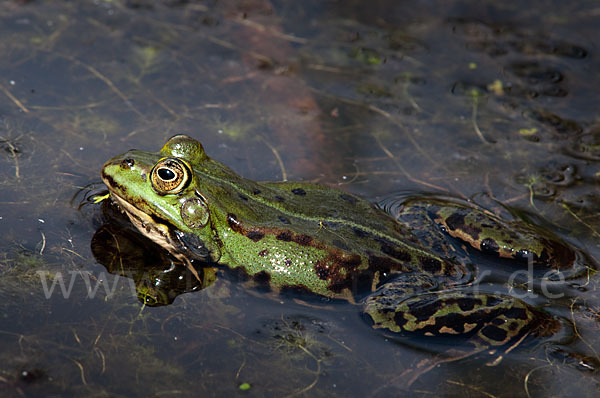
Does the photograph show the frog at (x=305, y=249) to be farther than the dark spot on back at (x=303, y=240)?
No

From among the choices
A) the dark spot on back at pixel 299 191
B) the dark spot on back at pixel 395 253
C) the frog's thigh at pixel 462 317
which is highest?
the dark spot on back at pixel 299 191

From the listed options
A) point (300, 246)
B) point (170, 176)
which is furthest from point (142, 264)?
point (300, 246)

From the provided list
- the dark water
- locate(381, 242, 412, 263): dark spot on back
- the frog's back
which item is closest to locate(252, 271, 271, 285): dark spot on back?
the frog's back

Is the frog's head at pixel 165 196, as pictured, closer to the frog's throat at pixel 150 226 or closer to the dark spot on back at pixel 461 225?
the frog's throat at pixel 150 226

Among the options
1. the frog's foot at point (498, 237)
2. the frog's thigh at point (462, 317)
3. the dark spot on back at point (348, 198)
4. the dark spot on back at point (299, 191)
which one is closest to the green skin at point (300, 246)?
the frog's thigh at point (462, 317)

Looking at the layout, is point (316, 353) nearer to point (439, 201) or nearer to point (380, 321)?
point (380, 321)

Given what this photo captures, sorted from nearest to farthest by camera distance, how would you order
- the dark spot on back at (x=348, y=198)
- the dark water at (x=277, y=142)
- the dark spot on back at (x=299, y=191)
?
1. the dark water at (x=277, y=142)
2. the dark spot on back at (x=299, y=191)
3. the dark spot on back at (x=348, y=198)

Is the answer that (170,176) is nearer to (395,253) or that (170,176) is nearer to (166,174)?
(166,174)
